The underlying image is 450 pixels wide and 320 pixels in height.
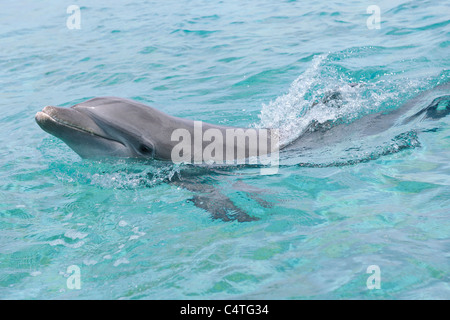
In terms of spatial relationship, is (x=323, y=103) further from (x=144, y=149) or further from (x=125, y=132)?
(x=125, y=132)

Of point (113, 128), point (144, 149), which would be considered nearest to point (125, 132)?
point (113, 128)

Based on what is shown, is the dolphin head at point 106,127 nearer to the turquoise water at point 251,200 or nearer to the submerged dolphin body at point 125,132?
the submerged dolphin body at point 125,132

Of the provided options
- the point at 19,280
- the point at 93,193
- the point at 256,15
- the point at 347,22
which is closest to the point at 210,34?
the point at 256,15

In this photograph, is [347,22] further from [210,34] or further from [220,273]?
[220,273]

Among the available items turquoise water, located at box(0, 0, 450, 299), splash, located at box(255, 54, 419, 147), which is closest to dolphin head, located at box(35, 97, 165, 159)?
turquoise water, located at box(0, 0, 450, 299)

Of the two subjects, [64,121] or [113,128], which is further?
[113,128]

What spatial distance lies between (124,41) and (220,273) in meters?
13.6

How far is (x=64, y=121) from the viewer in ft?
18.2

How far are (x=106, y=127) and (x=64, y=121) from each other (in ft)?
1.61

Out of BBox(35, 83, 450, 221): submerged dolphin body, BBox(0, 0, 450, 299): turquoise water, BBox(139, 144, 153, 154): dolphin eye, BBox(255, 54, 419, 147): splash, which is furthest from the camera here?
BBox(255, 54, 419, 147): splash

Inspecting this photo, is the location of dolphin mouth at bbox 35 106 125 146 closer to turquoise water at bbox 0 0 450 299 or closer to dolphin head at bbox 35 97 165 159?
dolphin head at bbox 35 97 165 159

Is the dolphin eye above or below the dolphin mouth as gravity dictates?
below

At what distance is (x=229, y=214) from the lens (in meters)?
5.17

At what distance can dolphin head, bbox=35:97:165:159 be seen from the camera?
558 centimetres
